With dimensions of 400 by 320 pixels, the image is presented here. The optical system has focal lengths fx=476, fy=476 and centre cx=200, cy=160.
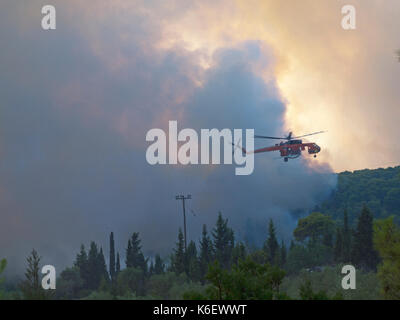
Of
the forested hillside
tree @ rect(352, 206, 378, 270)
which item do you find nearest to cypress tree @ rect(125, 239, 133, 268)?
tree @ rect(352, 206, 378, 270)

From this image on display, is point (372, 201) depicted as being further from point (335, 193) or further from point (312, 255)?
point (312, 255)

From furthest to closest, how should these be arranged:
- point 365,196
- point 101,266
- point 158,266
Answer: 1. point 365,196
2. point 101,266
3. point 158,266

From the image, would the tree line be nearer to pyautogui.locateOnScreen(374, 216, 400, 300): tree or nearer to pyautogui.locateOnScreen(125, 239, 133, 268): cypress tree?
pyautogui.locateOnScreen(125, 239, 133, 268): cypress tree

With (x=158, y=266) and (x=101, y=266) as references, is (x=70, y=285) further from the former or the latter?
(x=158, y=266)

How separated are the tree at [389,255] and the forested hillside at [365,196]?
95.6 meters

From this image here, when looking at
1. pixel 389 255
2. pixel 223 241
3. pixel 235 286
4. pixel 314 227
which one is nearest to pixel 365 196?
pixel 314 227

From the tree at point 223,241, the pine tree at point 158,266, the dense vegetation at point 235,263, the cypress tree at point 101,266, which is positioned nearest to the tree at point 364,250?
the dense vegetation at point 235,263

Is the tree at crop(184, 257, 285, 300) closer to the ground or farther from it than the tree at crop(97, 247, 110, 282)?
farther from it

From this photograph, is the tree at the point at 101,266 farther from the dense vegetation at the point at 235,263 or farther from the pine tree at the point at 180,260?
the pine tree at the point at 180,260

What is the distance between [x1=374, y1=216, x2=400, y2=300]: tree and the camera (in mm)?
26047

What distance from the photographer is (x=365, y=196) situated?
133 meters

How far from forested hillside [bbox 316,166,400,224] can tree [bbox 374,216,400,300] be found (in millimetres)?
95616

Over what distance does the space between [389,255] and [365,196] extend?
11213cm

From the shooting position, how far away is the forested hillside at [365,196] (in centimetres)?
12462
